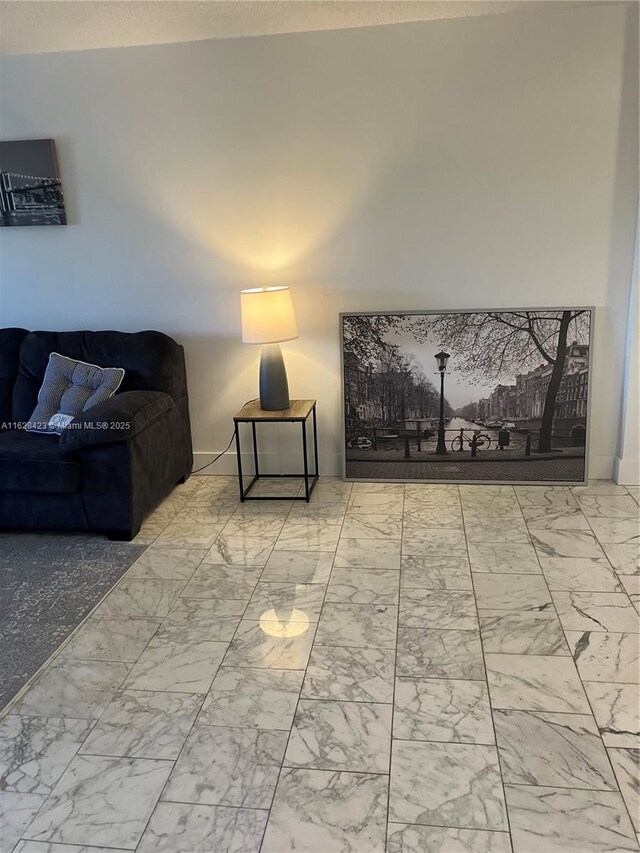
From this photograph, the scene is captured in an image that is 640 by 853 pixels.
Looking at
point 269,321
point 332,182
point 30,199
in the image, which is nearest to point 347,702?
point 269,321

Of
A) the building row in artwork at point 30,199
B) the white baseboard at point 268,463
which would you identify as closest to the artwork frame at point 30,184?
the building row in artwork at point 30,199

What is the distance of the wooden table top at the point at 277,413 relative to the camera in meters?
3.25

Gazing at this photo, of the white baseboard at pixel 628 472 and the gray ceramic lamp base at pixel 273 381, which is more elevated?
the gray ceramic lamp base at pixel 273 381

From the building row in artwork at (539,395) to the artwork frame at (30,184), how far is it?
2.63m

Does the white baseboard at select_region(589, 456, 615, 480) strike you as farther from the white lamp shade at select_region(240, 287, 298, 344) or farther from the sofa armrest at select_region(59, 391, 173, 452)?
the sofa armrest at select_region(59, 391, 173, 452)

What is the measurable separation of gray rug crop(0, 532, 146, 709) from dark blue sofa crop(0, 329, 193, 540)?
0.10 metres

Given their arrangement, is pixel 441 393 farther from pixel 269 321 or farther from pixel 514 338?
pixel 269 321

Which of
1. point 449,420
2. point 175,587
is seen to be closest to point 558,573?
point 449,420

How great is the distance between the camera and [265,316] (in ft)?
10.5

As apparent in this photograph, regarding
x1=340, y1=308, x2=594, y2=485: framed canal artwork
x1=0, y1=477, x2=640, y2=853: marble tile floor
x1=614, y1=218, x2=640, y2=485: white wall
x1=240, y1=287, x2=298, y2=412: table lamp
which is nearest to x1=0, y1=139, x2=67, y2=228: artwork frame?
x1=240, y1=287, x2=298, y2=412: table lamp

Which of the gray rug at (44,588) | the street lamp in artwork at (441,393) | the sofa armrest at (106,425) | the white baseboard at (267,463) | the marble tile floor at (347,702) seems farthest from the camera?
the white baseboard at (267,463)

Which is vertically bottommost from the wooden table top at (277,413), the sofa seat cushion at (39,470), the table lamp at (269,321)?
the sofa seat cushion at (39,470)

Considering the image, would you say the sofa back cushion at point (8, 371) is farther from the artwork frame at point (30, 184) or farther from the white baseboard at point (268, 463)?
the white baseboard at point (268, 463)

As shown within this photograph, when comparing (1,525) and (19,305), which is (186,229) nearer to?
(19,305)
